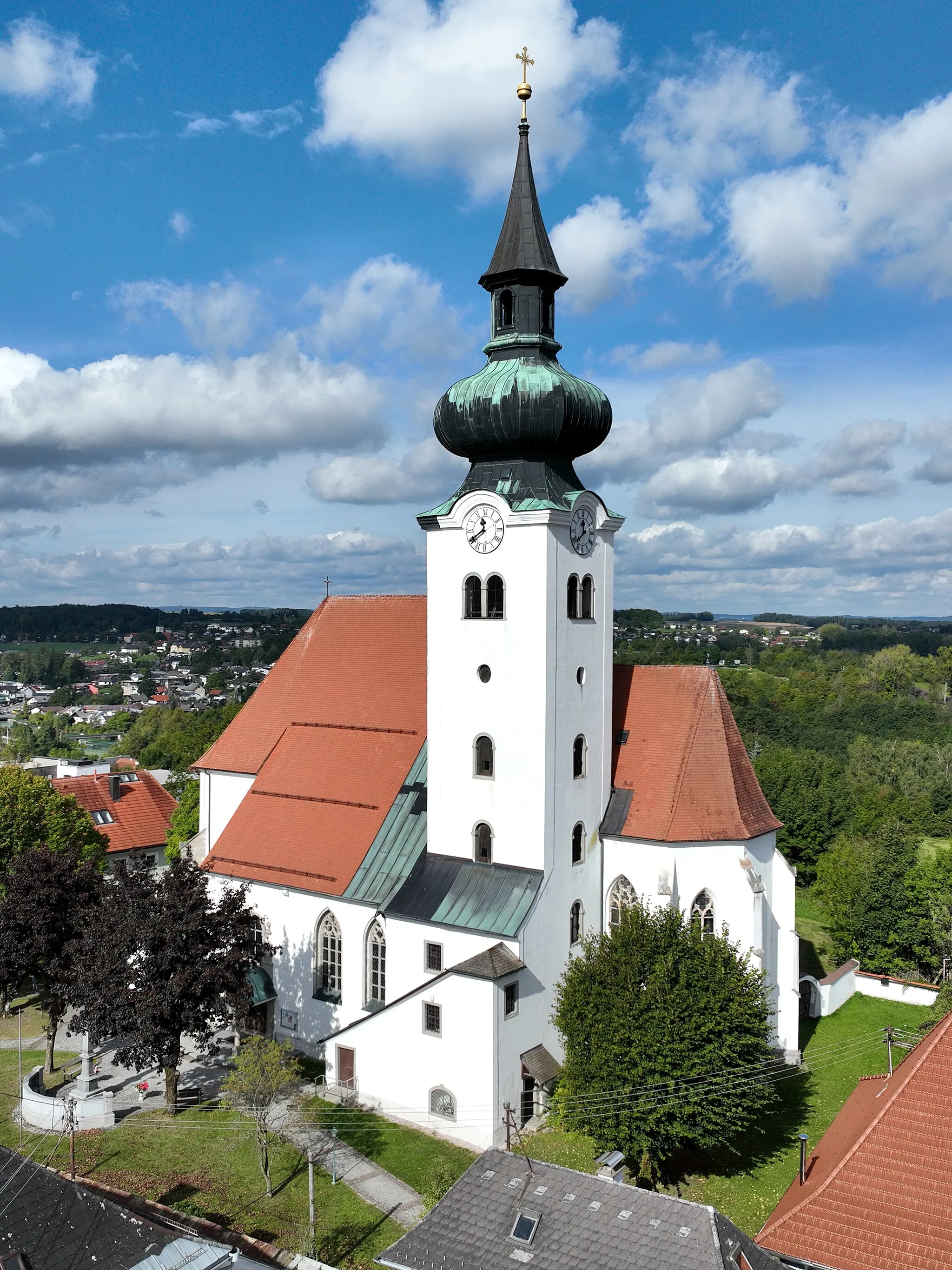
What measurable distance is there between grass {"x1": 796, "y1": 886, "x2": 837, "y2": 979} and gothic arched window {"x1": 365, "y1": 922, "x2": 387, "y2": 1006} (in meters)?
17.8

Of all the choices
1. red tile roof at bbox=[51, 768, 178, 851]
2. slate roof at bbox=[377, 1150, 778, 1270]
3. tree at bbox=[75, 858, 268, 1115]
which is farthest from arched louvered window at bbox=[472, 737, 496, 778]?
red tile roof at bbox=[51, 768, 178, 851]

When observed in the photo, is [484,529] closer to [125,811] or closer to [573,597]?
[573,597]

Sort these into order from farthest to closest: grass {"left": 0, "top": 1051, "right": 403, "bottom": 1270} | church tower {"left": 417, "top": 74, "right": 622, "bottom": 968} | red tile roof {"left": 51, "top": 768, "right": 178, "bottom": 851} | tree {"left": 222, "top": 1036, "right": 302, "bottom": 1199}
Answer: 1. red tile roof {"left": 51, "top": 768, "right": 178, "bottom": 851}
2. church tower {"left": 417, "top": 74, "right": 622, "bottom": 968}
3. tree {"left": 222, "top": 1036, "right": 302, "bottom": 1199}
4. grass {"left": 0, "top": 1051, "right": 403, "bottom": 1270}

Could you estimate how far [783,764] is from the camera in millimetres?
65688

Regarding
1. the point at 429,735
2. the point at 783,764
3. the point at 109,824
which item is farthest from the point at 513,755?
the point at 783,764

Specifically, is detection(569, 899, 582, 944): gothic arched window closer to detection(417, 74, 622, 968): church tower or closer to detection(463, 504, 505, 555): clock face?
detection(417, 74, 622, 968): church tower

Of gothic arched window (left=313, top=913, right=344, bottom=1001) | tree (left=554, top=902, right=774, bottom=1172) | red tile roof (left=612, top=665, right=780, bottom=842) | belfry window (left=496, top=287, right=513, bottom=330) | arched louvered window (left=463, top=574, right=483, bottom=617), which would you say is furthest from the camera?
gothic arched window (left=313, top=913, right=344, bottom=1001)

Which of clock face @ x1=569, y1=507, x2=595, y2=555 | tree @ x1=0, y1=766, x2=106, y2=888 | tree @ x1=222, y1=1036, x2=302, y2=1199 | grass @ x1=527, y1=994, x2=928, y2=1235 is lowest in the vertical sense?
grass @ x1=527, y1=994, x2=928, y2=1235

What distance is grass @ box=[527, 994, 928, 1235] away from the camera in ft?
74.2

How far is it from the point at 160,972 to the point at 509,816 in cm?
1007

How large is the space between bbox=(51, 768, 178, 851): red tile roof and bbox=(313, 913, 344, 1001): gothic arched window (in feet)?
78.7

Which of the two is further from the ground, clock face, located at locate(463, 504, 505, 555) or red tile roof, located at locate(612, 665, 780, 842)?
clock face, located at locate(463, 504, 505, 555)

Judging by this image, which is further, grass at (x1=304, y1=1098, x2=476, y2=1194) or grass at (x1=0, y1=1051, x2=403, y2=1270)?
grass at (x1=304, y1=1098, x2=476, y2=1194)

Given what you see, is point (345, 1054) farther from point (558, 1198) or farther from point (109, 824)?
point (109, 824)
